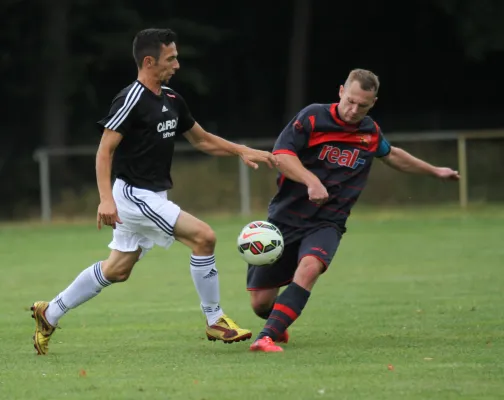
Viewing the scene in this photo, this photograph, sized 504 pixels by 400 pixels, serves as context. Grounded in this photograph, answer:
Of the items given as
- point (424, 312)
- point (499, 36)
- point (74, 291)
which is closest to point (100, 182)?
point (74, 291)

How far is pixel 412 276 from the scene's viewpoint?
13.3 metres

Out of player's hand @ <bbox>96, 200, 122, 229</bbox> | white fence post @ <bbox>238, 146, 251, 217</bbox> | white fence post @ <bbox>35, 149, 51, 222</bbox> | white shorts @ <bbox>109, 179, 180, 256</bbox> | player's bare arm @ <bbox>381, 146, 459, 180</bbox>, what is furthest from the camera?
white fence post @ <bbox>35, 149, 51, 222</bbox>

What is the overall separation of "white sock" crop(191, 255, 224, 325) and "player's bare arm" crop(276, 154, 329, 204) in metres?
0.77

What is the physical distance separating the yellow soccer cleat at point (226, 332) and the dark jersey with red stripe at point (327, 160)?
2.76ft

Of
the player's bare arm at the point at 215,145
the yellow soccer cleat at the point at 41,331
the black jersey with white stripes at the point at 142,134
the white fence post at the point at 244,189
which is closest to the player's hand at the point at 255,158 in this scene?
the player's bare arm at the point at 215,145

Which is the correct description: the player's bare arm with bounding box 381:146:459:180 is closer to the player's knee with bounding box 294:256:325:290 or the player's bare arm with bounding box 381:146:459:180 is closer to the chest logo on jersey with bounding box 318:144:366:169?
the chest logo on jersey with bounding box 318:144:366:169

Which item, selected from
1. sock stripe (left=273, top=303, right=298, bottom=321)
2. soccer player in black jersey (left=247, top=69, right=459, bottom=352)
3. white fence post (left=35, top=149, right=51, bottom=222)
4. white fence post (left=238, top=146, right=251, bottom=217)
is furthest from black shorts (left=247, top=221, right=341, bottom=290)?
white fence post (left=35, top=149, right=51, bottom=222)

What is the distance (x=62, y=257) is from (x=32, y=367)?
31.6 ft

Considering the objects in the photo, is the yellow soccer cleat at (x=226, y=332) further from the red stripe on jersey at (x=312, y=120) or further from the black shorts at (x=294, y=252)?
the red stripe on jersey at (x=312, y=120)

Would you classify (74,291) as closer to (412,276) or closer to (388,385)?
(388,385)

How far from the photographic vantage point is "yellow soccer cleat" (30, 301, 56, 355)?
811cm

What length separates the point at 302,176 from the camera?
7.98 m

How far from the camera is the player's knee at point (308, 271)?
796cm

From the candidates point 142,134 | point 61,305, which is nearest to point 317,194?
point 142,134
